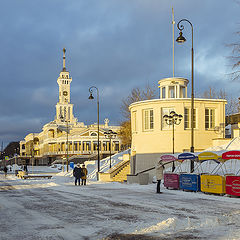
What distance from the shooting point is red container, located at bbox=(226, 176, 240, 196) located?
55.9 feet

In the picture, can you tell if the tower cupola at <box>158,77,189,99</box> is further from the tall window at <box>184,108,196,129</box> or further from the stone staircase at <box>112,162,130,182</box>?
the stone staircase at <box>112,162,130,182</box>

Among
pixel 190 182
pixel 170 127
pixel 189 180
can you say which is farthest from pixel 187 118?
pixel 190 182

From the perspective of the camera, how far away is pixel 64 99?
513 feet

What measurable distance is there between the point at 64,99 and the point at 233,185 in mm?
142533

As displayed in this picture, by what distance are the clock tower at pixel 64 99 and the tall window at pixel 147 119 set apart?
352ft

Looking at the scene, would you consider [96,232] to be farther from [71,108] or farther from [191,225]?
[71,108]

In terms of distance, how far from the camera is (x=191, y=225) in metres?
9.64

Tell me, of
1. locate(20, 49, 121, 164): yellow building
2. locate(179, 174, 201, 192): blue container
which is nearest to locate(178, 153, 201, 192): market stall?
locate(179, 174, 201, 192): blue container

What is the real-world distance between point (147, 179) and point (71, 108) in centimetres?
12696

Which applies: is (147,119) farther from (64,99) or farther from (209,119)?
(64,99)

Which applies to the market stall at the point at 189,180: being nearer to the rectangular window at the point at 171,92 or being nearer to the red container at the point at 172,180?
the red container at the point at 172,180

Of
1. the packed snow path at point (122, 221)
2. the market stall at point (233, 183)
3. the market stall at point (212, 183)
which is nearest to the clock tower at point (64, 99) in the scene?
the market stall at point (212, 183)

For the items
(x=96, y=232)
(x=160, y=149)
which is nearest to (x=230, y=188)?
(x=96, y=232)

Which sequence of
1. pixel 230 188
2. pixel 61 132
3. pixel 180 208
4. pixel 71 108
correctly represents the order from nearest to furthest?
1. pixel 180 208
2. pixel 230 188
3. pixel 61 132
4. pixel 71 108
